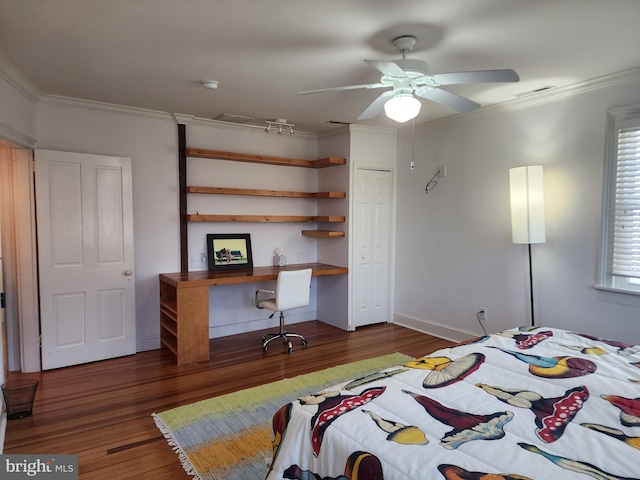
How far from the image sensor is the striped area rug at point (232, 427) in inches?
88.4

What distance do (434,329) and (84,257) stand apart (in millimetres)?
3788

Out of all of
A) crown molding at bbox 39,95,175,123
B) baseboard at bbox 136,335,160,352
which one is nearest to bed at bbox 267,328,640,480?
baseboard at bbox 136,335,160,352

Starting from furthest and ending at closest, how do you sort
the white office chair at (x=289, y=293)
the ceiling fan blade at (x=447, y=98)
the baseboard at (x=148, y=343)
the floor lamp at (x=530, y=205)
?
the baseboard at (x=148, y=343), the white office chair at (x=289, y=293), the floor lamp at (x=530, y=205), the ceiling fan blade at (x=447, y=98)

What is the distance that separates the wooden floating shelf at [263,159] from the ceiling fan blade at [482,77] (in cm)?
259

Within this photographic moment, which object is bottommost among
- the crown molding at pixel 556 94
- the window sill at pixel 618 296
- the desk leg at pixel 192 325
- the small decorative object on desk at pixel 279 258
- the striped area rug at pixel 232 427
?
the striped area rug at pixel 232 427

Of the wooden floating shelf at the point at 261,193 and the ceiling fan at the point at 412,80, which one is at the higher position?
the ceiling fan at the point at 412,80

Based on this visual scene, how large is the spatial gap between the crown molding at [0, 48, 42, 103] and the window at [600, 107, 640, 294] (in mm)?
4432

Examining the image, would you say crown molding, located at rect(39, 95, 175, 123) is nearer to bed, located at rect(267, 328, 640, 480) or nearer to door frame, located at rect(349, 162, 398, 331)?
door frame, located at rect(349, 162, 398, 331)

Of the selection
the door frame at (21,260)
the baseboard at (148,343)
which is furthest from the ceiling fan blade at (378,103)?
the baseboard at (148,343)

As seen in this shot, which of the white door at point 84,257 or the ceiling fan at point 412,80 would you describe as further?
the white door at point 84,257

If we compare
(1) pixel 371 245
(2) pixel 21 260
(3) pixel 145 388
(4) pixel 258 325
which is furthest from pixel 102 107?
(1) pixel 371 245

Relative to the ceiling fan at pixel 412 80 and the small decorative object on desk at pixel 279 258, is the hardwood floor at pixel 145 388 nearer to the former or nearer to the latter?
the small decorative object on desk at pixel 279 258

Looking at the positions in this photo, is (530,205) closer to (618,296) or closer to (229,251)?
(618,296)

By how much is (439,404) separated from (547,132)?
3001 millimetres
